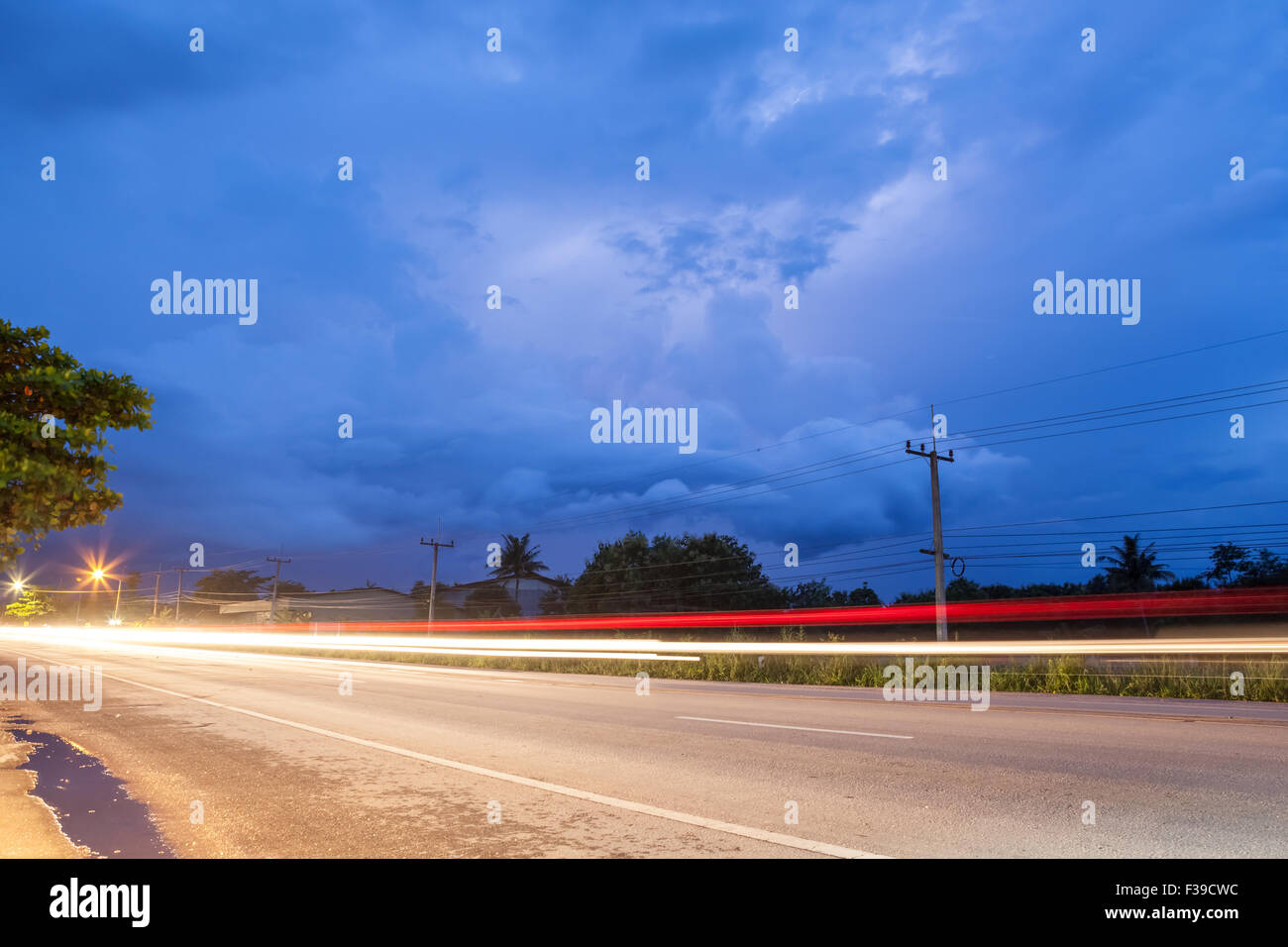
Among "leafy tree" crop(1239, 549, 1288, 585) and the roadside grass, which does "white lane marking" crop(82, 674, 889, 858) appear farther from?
"leafy tree" crop(1239, 549, 1288, 585)

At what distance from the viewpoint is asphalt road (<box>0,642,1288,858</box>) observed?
209 inches

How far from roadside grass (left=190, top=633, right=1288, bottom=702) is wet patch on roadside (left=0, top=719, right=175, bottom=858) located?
15885 mm

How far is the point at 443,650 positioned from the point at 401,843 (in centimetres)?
3226

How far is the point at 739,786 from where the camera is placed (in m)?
7.02

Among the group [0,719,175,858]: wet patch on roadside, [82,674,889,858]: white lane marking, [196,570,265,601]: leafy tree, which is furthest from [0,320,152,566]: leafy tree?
[196,570,265,601]: leafy tree

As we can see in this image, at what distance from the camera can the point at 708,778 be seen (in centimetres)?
743

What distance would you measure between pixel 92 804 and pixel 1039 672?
17489 millimetres

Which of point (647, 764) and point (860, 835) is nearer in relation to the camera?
point (860, 835)

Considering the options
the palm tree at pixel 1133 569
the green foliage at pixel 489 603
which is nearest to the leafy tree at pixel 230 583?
the green foliage at pixel 489 603

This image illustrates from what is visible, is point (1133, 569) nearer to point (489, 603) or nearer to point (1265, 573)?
point (1265, 573)
